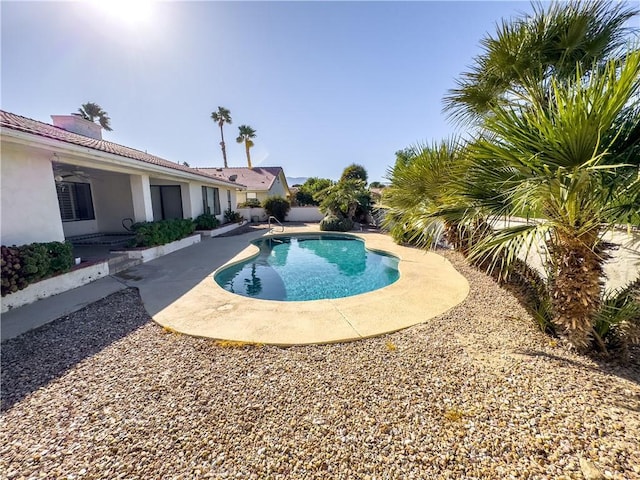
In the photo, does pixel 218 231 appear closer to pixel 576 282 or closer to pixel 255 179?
pixel 255 179

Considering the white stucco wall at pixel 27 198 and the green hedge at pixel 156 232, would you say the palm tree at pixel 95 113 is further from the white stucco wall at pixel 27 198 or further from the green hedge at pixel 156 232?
the white stucco wall at pixel 27 198

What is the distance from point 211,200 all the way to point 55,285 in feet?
38.6

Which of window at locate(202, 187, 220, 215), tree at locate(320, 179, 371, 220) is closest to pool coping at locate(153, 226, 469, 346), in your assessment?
window at locate(202, 187, 220, 215)

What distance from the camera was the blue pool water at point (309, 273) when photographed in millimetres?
7859

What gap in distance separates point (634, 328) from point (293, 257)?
1027 cm

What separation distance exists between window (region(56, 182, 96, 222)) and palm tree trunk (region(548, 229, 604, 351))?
648 inches

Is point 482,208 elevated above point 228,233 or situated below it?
above

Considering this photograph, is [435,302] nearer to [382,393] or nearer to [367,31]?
[382,393]

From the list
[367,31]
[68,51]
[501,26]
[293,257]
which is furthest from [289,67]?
[501,26]

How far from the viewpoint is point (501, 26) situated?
165 inches

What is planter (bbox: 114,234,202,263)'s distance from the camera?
29.9 feet

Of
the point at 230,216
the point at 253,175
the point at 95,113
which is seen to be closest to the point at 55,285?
the point at 230,216

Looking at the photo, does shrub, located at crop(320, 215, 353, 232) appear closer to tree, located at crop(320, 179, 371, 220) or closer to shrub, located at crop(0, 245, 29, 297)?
tree, located at crop(320, 179, 371, 220)

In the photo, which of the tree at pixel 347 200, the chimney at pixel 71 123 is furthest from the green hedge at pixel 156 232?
the tree at pixel 347 200
